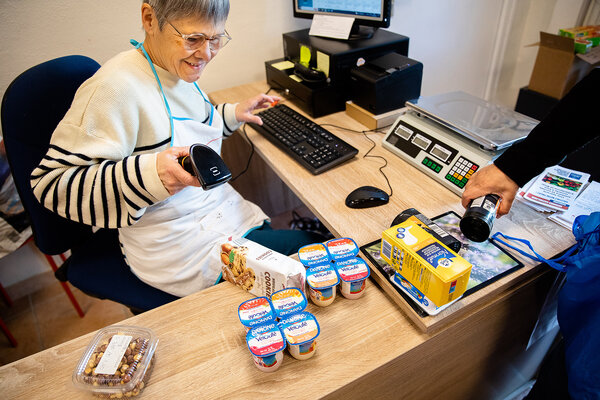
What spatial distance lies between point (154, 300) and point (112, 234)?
37cm

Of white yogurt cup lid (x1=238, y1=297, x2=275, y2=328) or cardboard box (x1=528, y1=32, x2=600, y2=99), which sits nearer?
white yogurt cup lid (x1=238, y1=297, x2=275, y2=328)

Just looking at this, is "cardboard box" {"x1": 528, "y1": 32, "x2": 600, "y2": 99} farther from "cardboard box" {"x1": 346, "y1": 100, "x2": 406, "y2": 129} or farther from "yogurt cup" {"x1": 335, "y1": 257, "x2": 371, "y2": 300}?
"yogurt cup" {"x1": 335, "y1": 257, "x2": 371, "y2": 300}

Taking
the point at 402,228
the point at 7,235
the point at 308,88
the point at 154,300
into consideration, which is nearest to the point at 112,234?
the point at 154,300

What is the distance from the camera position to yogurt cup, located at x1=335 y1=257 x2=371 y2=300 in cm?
75

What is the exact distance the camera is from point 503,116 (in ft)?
3.68

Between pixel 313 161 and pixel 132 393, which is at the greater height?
pixel 313 161

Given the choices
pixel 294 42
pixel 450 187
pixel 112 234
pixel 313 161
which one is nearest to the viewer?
pixel 450 187

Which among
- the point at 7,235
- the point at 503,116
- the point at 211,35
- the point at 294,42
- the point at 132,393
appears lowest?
the point at 7,235

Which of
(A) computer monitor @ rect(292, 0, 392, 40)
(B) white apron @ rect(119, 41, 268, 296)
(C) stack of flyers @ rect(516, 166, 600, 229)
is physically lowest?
(B) white apron @ rect(119, 41, 268, 296)

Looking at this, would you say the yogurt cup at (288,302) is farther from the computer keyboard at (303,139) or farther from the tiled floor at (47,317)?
the tiled floor at (47,317)

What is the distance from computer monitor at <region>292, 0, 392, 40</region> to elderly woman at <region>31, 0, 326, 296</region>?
2.38 ft

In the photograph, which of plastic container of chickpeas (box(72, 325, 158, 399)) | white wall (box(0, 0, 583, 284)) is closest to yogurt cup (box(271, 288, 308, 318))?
plastic container of chickpeas (box(72, 325, 158, 399))

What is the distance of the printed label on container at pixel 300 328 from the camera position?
65 centimetres

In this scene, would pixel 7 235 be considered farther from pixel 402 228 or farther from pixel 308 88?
pixel 402 228
